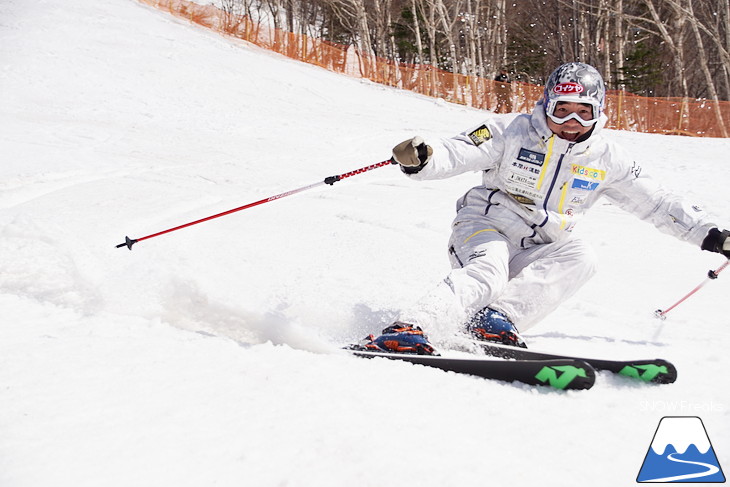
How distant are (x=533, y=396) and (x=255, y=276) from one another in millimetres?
2160

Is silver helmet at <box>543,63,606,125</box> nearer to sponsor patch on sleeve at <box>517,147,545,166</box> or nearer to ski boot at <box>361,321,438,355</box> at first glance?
sponsor patch on sleeve at <box>517,147,545,166</box>

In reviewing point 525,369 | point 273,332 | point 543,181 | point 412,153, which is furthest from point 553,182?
point 273,332

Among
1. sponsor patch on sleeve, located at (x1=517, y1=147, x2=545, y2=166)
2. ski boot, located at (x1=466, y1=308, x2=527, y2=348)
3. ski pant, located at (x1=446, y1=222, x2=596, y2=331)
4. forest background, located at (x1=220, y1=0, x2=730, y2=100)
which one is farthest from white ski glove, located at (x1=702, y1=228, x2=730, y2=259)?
forest background, located at (x1=220, y1=0, x2=730, y2=100)

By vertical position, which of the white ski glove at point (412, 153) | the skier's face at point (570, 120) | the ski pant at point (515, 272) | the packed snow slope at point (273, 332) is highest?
the skier's face at point (570, 120)

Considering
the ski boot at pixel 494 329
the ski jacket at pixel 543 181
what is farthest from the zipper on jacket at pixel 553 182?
the ski boot at pixel 494 329

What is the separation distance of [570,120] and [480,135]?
451mm

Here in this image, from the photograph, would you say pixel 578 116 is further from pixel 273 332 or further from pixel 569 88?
pixel 273 332

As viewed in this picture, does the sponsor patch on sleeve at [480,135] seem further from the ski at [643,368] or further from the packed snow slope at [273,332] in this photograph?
the ski at [643,368]

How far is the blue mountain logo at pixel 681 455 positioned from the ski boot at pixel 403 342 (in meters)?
0.88

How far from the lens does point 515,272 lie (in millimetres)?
3369

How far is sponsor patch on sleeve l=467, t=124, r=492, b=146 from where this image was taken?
320 centimetres

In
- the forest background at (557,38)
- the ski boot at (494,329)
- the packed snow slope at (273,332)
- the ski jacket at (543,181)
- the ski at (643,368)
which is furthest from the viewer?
the forest background at (557,38)

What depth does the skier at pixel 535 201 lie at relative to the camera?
9.77 feet

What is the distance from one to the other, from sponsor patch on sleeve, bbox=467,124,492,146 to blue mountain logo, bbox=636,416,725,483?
1617 mm
